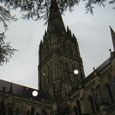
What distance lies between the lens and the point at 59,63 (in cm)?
4616

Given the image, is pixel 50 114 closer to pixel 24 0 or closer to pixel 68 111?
pixel 68 111

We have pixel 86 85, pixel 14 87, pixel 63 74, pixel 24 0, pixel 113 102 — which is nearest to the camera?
pixel 24 0

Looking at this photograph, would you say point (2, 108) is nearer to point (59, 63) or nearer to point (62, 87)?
point (62, 87)

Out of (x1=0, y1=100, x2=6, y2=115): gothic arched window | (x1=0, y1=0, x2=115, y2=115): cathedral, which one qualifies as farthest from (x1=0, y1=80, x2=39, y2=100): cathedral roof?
(x1=0, y1=100, x2=6, y2=115): gothic arched window

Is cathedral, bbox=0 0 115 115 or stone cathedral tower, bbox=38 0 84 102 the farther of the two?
stone cathedral tower, bbox=38 0 84 102

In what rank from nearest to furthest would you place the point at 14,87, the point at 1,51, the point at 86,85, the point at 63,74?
the point at 1,51 < the point at 86,85 < the point at 14,87 < the point at 63,74

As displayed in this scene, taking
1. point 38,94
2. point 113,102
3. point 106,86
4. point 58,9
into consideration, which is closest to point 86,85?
point 106,86

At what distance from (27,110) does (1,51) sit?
27.8 m

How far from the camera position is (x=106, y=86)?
29.4m

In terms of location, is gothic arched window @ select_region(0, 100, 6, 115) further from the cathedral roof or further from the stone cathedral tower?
the stone cathedral tower

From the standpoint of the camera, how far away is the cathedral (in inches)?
1150

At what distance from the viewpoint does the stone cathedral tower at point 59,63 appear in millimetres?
43062

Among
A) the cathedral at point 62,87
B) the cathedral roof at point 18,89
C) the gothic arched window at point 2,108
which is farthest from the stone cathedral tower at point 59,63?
the gothic arched window at point 2,108

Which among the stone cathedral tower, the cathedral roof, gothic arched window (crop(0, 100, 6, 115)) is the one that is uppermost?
the stone cathedral tower
